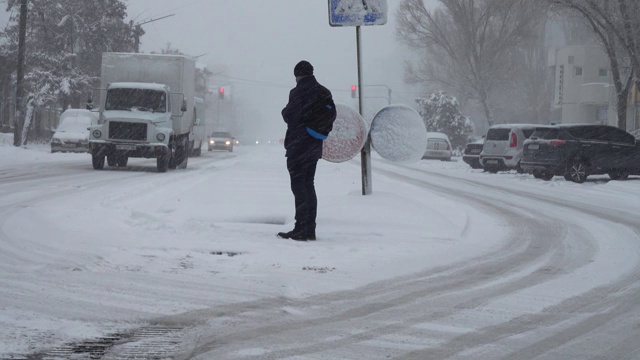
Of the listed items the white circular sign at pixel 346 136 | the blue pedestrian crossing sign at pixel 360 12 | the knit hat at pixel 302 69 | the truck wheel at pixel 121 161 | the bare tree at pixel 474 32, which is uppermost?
the bare tree at pixel 474 32

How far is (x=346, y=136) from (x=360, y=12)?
1.69 m

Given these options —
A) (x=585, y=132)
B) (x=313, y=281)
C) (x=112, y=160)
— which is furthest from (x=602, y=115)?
(x=313, y=281)

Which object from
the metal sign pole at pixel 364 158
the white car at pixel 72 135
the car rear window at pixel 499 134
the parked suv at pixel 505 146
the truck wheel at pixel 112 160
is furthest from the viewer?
the white car at pixel 72 135

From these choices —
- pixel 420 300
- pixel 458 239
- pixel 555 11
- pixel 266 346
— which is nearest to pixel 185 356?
pixel 266 346

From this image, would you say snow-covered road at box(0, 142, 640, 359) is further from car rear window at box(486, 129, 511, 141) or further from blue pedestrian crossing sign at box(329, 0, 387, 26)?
car rear window at box(486, 129, 511, 141)

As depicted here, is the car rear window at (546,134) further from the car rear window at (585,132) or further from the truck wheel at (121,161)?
the truck wheel at (121,161)

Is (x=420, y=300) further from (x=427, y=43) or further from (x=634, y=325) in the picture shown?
(x=427, y=43)

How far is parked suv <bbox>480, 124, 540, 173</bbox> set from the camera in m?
28.4

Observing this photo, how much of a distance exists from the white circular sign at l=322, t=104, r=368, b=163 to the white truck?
40.5 ft

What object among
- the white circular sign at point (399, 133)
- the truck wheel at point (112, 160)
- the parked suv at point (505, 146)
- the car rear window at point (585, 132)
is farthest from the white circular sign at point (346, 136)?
the parked suv at point (505, 146)

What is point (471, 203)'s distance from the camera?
14.6m

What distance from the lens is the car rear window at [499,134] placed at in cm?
2920

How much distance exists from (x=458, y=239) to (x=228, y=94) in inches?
6028

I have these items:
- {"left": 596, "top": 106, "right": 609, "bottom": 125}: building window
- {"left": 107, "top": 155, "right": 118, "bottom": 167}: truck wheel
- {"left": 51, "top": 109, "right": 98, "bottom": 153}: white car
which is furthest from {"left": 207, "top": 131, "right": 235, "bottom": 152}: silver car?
{"left": 107, "top": 155, "right": 118, "bottom": 167}: truck wheel
